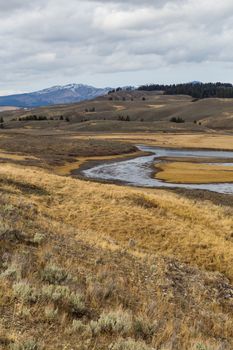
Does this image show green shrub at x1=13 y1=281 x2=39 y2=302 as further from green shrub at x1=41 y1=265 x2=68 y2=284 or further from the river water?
the river water

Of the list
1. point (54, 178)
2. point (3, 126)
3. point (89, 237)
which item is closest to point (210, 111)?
point (3, 126)

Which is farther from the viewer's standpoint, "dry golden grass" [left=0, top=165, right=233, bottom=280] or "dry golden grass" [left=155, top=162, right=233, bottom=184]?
"dry golden grass" [left=155, top=162, right=233, bottom=184]

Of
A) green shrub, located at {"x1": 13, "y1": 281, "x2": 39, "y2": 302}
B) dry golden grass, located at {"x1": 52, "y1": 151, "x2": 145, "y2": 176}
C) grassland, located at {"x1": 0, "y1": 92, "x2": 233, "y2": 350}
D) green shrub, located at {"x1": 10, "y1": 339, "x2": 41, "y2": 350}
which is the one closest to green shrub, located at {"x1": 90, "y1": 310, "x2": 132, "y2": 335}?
grassland, located at {"x1": 0, "y1": 92, "x2": 233, "y2": 350}

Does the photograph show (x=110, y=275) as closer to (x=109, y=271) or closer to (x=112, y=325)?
(x=109, y=271)

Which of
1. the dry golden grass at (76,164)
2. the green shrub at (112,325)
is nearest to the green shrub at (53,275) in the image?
the green shrub at (112,325)

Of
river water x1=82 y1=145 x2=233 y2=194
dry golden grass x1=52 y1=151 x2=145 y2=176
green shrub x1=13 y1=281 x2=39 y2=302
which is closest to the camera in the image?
green shrub x1=13 y1=281 x2=39 y2=302

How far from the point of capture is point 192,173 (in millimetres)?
57656

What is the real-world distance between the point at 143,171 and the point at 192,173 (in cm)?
671

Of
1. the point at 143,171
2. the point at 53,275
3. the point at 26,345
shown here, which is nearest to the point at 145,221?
the point at 53,275

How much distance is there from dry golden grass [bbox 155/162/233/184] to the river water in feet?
5.50

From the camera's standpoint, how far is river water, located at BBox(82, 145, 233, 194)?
159ft

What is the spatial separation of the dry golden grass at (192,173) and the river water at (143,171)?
168 cm

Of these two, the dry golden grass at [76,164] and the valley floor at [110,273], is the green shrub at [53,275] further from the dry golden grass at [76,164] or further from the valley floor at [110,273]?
the dry golden grass at [76,164]

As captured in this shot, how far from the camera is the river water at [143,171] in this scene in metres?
48.6
